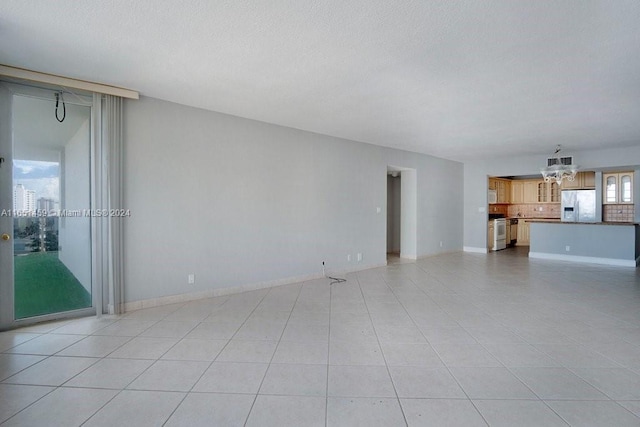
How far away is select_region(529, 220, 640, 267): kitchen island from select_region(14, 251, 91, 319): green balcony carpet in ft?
31.4

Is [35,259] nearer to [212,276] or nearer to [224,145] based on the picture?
[212,276]

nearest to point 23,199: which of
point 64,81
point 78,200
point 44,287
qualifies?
point 78,200

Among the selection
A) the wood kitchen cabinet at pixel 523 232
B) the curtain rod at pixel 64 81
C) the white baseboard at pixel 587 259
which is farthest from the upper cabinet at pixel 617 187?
the curtain rod at pixel 64 81

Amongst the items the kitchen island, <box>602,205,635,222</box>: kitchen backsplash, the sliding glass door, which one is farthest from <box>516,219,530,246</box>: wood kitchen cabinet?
the sliding glass door

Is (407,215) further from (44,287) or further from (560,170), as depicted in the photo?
(44,287)

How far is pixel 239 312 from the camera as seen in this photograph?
3.87m

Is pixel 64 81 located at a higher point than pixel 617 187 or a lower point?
higher

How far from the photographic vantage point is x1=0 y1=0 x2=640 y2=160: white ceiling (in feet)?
7.16

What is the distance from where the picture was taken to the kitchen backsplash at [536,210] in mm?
10281

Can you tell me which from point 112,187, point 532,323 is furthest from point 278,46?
point 532,323

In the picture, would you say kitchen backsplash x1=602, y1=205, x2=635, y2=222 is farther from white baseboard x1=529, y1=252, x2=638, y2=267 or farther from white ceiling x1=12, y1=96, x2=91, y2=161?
white ceiling x1=12, y1=96, x2=91, y2=161

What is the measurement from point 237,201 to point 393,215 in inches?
219

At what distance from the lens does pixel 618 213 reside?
8.66 metres

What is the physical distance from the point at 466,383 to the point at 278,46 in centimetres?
305
